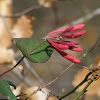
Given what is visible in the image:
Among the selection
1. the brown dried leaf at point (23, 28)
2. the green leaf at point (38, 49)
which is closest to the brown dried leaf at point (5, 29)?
the brown dried leaf at point (23, 28)

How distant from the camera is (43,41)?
47cm

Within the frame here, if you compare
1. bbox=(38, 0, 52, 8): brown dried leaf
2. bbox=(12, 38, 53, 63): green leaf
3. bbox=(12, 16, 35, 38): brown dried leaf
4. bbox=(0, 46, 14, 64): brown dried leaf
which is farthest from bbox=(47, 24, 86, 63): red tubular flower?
bbox=(38, 0, 52, 8): brown dried leaf

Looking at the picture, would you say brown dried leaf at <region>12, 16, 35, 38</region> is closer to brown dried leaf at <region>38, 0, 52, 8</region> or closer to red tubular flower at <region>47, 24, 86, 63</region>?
brown dried leaf at <region>38, 0, 52, 8</region>

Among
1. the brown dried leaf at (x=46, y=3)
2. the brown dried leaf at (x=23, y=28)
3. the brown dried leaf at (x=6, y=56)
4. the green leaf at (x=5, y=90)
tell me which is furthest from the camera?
the brown dried leaf at (x=46, y=3)

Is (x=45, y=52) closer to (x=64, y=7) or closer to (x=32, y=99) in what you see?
(x=32, y=99)

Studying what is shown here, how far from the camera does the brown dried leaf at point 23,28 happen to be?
3.12ft

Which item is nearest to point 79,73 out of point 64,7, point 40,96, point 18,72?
point 40,96

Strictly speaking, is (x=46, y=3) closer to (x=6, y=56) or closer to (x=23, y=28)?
(x=23, y=28)

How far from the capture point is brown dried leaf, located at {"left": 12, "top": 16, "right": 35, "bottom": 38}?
37.5 inches

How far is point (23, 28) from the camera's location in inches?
37.9

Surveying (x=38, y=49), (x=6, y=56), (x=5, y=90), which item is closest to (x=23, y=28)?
(x=6, y=56)

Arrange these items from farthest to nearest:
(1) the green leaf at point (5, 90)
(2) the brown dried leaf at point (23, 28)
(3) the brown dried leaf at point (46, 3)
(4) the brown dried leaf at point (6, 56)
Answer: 1. (3) the brown dried leaf at point (46, 3)
2. (2) the brown dried leaf at point (23, 28)
3. (4) the brown dried leaf at point (6, 56)
4. (1) the green leaf at point (5, 90)

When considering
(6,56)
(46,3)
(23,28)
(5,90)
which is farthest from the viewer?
(46,3)

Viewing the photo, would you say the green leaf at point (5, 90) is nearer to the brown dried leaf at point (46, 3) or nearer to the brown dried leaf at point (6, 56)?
the brown dried leaf at point (6, 56)
